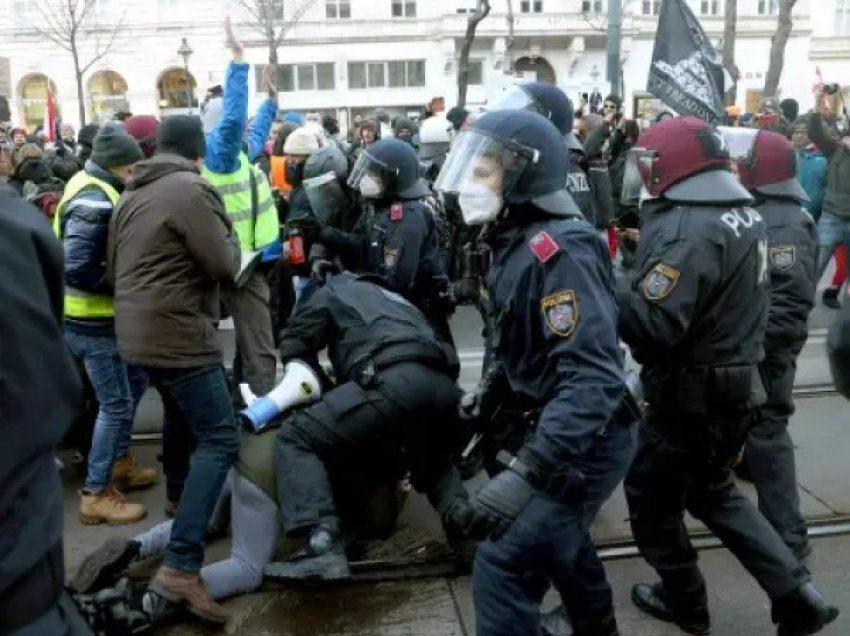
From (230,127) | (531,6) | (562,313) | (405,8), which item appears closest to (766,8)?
(531,6)

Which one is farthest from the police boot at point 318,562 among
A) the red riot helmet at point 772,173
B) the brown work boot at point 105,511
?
the red riot helmet at point 772,173

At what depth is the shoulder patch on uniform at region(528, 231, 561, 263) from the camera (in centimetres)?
284

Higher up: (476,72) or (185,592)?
(476,72)

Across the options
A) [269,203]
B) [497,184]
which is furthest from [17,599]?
[269,203]

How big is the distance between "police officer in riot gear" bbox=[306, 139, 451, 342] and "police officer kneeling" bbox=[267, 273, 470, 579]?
1054mm

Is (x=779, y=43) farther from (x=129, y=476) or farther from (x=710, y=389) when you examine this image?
(x=710, y=389)

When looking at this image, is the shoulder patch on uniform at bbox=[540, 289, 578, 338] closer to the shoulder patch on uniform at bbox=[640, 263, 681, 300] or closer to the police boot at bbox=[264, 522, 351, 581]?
the shoulder patch on uniform at bbox=[640, 263, 681, 300]

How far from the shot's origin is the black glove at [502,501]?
2670 mm

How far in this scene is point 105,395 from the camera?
15.2 ft

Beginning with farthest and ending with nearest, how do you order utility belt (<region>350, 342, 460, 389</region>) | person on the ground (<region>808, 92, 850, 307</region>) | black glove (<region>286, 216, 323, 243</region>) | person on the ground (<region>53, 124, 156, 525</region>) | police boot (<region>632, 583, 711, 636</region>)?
1. person on the ground (<region>808, 92, 850, 307</region>)
2. black glove (<region>286, 216, 323, 243</region>)
3. person on the ground (<region>53, 124, 156, 525</region>)
4. utility belt (<region>350, 342, 460, 389</region>)
5. police boot (<region>632, 583, 711, 636</region>)

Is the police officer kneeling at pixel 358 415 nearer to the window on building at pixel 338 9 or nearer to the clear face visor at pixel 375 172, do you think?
the clear face visor at pixel 375 172

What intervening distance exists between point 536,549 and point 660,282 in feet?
3.27

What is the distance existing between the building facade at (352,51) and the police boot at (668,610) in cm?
4076

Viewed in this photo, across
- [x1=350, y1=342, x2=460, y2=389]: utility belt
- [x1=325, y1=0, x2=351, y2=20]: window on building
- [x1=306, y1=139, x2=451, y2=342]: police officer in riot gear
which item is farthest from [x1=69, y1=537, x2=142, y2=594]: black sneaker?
[x1=325, y1=0, x2=351, y2=20]: window on building
